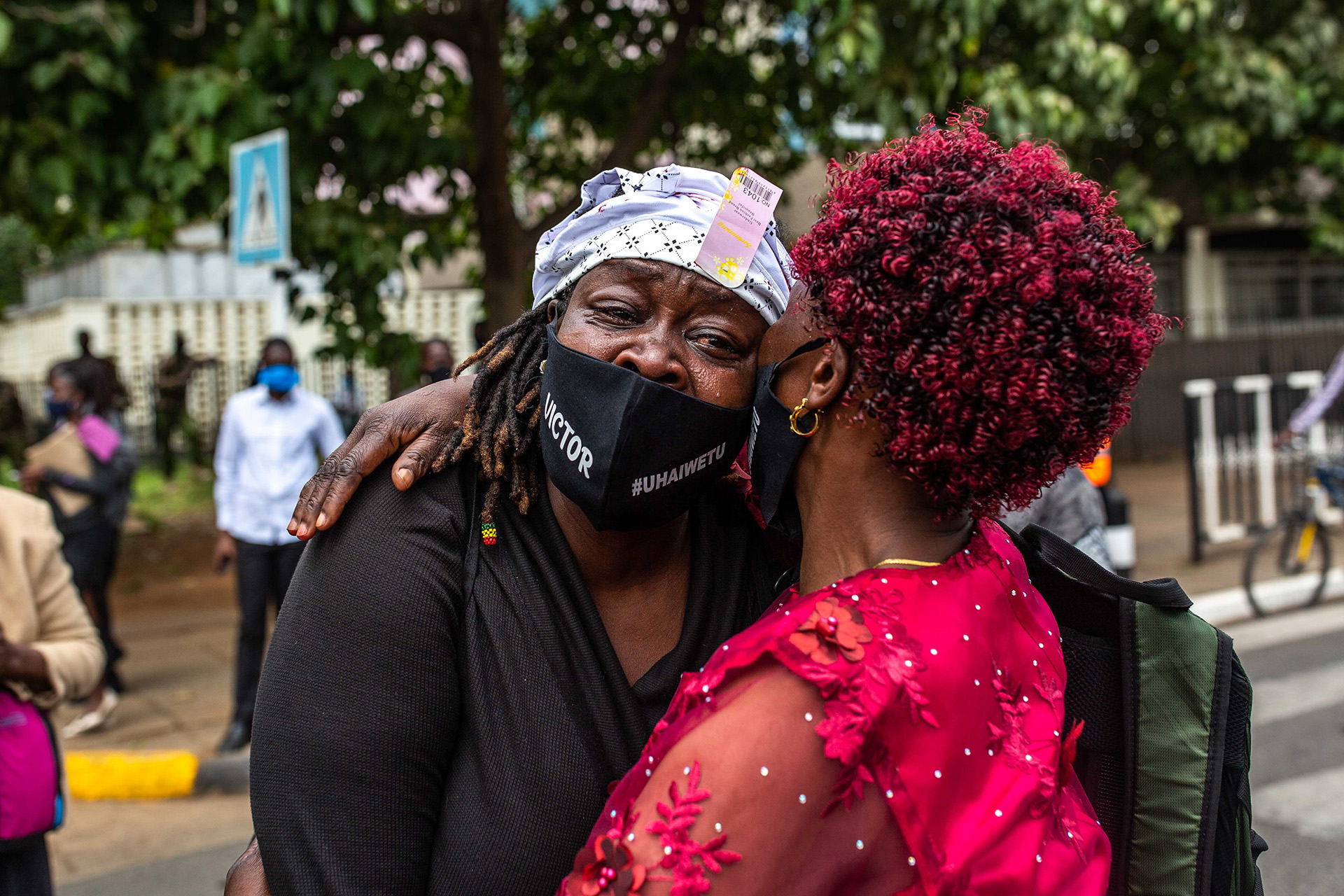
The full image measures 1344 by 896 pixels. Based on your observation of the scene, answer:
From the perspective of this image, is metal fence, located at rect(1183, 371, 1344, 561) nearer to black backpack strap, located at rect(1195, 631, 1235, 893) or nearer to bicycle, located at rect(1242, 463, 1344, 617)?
bicycle, located at rect(1242, 463, 1344, 617)

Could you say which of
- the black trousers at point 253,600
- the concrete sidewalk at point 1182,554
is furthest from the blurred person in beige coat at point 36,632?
the concrete sidewalk at point 1182,554

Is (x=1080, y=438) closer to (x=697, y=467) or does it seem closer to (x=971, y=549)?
(x=971, y=549)

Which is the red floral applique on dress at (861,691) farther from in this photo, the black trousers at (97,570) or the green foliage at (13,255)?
the green foliage at (13,255)

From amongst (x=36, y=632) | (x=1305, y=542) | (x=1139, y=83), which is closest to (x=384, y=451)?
(x=36, y=632)

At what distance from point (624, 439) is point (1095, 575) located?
27.2 inches

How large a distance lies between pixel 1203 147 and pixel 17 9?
9832 millimetres

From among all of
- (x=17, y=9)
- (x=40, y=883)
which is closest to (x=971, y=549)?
(x=40, y=883)

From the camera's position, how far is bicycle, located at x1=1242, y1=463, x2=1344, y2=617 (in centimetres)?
830

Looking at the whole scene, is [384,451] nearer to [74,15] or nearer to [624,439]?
[624,439]

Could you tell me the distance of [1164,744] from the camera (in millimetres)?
1603

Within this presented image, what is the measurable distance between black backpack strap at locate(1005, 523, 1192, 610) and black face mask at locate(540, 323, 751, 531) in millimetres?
462

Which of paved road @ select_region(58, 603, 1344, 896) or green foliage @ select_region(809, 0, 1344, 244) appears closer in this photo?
paved road @ select_region(58, 603, 1344, 896)

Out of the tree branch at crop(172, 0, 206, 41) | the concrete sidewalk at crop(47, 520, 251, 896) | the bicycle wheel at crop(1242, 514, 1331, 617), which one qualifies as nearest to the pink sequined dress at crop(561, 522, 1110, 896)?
the concrete sidewalk at crop(47, 520, 251, 896)

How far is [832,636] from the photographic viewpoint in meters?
1.25
